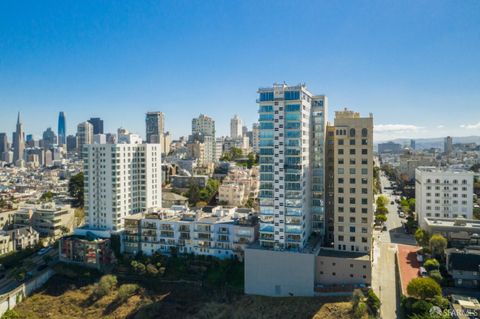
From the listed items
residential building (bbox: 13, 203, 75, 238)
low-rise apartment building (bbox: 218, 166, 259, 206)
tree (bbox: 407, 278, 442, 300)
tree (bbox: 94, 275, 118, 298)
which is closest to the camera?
tree (bbox: 407, 278, 442, 300)

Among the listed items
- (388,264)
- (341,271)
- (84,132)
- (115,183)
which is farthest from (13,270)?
(84,132)

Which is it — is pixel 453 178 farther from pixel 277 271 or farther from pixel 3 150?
pixel 3 150

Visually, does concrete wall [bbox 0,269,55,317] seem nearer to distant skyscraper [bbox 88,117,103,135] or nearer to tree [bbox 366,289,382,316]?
tree [bbox 366,289,382,316]

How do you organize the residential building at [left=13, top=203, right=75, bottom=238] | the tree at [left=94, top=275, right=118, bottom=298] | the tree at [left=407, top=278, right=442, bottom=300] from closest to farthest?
the tree at [left=407, top=278, right=442, bottom=300] < the tree at [left=94, top=275, right=118, bottom=298] < the residential building at [left=13, top=203, right=75, bottom=238]

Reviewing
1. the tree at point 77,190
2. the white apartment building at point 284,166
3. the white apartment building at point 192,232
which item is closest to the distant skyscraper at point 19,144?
the tree at point 77,190

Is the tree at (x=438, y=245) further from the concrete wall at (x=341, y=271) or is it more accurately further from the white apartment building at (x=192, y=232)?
the white apartment building at (x=192, y=232)

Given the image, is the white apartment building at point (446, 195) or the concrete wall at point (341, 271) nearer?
Answer: the concrete wall at point (341, 271)

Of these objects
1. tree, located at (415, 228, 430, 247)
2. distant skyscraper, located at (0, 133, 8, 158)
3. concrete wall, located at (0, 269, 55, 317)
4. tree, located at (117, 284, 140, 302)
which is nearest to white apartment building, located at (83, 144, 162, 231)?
concrete wall, located at (0, 269, 55, 317)

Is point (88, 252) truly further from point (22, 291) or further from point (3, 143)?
point (3, 143)
